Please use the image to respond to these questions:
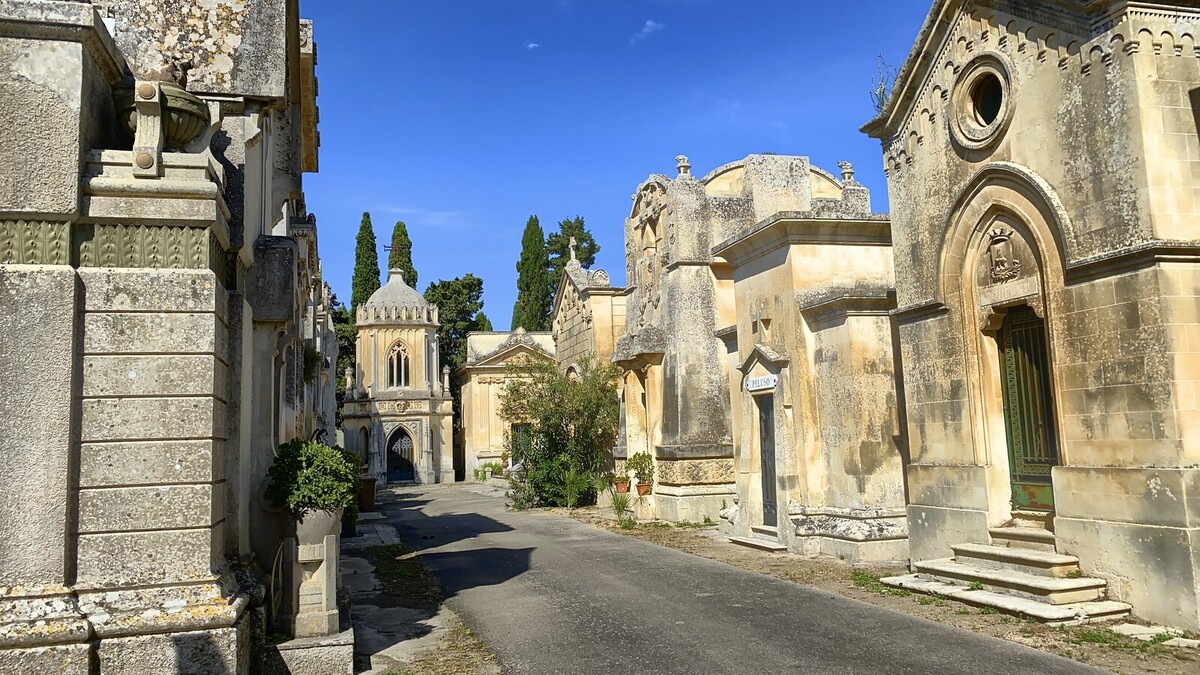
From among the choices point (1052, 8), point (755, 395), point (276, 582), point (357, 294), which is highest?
point (357, 294)

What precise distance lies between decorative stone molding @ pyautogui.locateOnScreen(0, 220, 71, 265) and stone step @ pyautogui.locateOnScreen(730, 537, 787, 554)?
426 inches

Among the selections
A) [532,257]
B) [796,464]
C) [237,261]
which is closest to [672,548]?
[796,464]

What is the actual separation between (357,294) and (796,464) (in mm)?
46863

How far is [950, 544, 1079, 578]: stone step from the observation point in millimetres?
8625

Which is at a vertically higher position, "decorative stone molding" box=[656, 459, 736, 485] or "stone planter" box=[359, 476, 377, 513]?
"decorative stone molding" box=[656, 459, 736, 485]

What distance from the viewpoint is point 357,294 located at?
185 ft

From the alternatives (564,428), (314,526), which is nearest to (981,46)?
(314,526)

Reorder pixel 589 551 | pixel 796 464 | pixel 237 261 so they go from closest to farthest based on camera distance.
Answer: pixel 237 261
pixel 796 464
pixel 589 551

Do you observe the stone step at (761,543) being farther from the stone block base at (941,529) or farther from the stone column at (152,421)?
the stone column at (152,421)

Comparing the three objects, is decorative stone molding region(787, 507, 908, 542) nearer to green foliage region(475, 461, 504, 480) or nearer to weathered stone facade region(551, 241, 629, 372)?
weathered stone facade region(551, 241, 629, 372)

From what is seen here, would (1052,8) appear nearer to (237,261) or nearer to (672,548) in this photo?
(237,261)

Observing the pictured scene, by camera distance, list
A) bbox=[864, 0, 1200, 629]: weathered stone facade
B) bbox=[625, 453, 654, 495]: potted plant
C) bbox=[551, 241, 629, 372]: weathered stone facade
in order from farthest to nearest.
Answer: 1. bbox=[551, 241, 629, 372]: weathered stone facade
2. bbox=[625, 453, 654, 495]: potted plant
3. bbox=[864, 0, 1200, 629]: weathered stone facade

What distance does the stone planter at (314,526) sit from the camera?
7.38 meters

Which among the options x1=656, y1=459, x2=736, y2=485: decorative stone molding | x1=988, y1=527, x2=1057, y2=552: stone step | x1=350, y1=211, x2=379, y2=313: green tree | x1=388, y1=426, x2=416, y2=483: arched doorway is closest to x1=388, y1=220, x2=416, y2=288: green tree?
x1=350, y1=211, x2=379, y2=313: green tree
